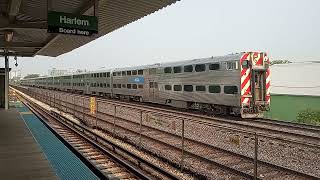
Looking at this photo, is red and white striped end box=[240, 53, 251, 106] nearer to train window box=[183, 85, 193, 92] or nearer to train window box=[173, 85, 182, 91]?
train window box=[183, 85, 193, 92]

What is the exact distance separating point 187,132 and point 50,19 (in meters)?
6.90

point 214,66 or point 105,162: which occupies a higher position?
point 214,66

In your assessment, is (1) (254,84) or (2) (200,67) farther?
(2) (200,67)

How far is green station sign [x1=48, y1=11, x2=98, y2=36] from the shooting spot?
11.1m

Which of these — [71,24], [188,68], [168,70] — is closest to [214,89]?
[188,68]

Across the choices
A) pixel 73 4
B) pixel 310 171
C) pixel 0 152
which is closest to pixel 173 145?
pixel 310 171

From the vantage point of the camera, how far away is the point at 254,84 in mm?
18094

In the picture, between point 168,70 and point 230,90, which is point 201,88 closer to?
point 230,90

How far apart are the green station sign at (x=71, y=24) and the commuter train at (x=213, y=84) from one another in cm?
874

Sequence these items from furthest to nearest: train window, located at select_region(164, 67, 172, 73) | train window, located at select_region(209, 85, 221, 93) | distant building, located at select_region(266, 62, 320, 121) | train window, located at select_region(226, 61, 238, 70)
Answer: train window, located at select_region(164, 67, 172, 73) → distant building, located at select_region(266, 62, 320, 121) → train window, located at select_region(209, 85, 221, 93) → train window, located at select_region(226, 61, 238, 70)

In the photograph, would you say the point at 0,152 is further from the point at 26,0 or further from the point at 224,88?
the point at 224,88

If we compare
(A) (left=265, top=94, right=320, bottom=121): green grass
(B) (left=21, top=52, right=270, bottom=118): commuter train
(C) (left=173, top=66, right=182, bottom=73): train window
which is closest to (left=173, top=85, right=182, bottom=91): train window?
(B) (left=21, top=52, right=270, bottom=118): commuter train

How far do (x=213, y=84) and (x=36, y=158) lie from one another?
1246cm

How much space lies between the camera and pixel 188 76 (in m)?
21.8
